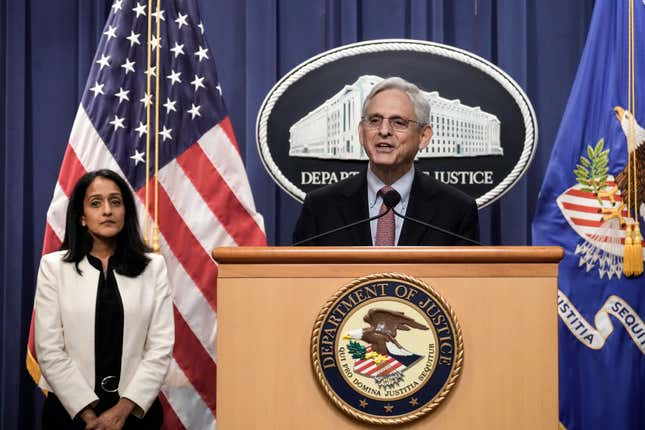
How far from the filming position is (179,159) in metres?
3.34

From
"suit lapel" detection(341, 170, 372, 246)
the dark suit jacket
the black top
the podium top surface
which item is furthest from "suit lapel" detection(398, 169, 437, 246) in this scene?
the black top

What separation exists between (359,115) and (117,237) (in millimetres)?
1179

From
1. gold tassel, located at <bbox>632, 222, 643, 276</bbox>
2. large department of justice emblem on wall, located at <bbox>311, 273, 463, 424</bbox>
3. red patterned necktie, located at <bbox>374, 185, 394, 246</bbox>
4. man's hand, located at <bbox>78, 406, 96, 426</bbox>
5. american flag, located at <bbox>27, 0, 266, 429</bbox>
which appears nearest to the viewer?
large department of justice emblem on wall, located at <bbox>311, 273, 463, 424</bbox>

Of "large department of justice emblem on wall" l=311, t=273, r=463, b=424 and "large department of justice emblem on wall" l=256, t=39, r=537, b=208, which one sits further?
"large department of justice emblem on wall" l=256, t=39, r=537, b=208

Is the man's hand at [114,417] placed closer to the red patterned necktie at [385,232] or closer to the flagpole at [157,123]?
the flagpole at [157,123]

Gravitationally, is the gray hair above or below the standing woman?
above

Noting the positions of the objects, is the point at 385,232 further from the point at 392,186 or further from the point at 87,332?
the point at 87,332

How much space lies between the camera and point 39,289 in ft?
9.09

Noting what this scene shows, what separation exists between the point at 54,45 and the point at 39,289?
1.77 m

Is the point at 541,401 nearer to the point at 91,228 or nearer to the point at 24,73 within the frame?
the point at 91,228

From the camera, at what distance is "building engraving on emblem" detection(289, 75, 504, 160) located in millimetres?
3477

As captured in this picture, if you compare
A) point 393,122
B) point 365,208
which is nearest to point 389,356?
point 365,208

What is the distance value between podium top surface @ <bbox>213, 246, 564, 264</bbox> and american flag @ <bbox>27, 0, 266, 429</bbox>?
1664 mm

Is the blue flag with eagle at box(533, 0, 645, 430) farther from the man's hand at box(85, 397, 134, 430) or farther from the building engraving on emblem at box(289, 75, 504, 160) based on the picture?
the man's hand at box(85, 397, 134, 430)
